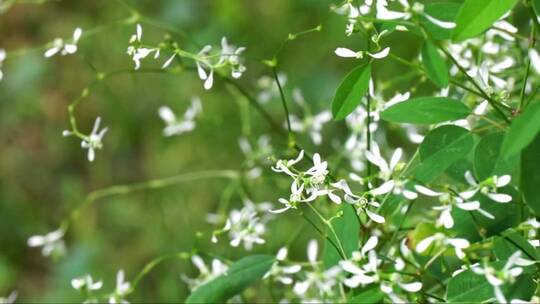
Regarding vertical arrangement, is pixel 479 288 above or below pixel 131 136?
above

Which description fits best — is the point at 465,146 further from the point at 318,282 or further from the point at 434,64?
the point at 318,282

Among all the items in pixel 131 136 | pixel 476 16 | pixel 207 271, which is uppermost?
pixel 476 16

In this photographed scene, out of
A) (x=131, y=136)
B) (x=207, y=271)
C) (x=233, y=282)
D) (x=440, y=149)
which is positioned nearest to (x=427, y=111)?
(x=440, y=149)

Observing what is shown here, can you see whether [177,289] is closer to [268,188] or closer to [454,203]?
[268,188]

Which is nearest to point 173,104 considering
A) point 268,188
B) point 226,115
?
point 226,115

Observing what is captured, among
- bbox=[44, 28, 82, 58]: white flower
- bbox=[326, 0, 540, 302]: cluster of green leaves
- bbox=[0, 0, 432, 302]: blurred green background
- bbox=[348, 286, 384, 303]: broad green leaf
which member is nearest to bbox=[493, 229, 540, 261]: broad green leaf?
bbox=[326, 0, 540, 302]: cluster of green leaves

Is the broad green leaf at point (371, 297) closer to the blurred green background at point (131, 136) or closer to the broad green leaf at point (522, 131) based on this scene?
the broad green leaf at point (522, 131)

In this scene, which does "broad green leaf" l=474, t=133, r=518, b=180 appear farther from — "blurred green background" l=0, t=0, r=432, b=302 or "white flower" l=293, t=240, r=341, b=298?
"blurred green background" l=0, t=0, r=432, b=302
